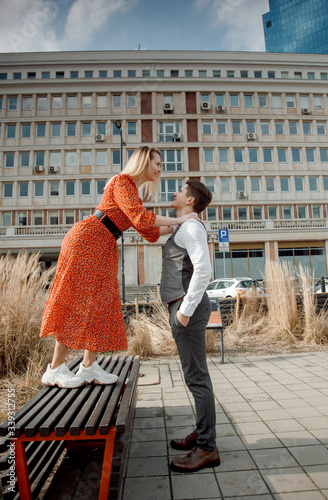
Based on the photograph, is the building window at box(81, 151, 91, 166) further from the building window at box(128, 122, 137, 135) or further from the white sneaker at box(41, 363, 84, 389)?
the white sneaker at box(41, 363, 84, 389)

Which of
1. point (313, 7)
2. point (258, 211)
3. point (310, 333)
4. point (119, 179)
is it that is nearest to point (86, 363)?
point (119, 179)

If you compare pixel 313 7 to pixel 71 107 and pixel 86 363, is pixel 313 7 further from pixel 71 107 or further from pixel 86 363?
pixel 86 363

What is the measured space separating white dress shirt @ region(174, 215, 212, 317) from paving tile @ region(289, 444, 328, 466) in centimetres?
122

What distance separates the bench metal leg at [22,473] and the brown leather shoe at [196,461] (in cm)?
89

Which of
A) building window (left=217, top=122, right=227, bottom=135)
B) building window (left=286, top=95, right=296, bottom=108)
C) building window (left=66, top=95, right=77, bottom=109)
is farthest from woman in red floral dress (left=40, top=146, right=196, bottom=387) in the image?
building window (left=286, top=95, right=296, bottom=108)

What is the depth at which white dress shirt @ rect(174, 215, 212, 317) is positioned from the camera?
6.95 feet

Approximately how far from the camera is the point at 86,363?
235 centimetres

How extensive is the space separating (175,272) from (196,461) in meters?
1.20

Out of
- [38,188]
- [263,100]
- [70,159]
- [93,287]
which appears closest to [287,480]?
[93,287]

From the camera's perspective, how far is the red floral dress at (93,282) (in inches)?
89.2

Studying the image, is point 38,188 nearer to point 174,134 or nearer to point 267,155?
point 174,134

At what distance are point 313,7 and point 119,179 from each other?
113299mm

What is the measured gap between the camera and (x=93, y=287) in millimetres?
2322

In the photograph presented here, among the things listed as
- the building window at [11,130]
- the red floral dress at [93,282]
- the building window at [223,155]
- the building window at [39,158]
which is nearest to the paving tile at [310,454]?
the red floral dress at [93,282]
